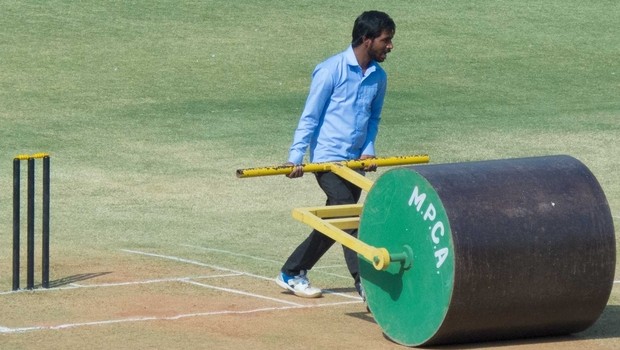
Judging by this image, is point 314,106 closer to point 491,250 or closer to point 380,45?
point 380,45

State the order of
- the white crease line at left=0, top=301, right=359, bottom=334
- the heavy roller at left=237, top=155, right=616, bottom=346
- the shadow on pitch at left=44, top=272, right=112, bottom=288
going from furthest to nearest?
the shadow on pitch at left=44, top=272, right=112, bottom=288
the white crease line at left=0, top=301, right=359, bottom=334
the heavy roller at left=237, top=155, right=616, bottom=346

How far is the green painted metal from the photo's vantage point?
9562 mm

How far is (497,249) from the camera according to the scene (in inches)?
373

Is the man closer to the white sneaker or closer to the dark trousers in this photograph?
the dark trousers

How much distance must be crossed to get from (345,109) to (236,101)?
11.5 metres

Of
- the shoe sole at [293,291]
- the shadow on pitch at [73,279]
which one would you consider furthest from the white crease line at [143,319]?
the shadow on pitch at [73,279]

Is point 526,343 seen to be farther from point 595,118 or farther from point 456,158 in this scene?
point 595,118

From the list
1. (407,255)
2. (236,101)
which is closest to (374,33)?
(407,255)

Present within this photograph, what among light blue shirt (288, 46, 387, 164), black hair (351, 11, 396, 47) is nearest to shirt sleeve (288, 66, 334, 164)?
light blue shirt (288, 46, 387, 164)

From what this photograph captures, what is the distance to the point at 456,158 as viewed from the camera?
1934 cm

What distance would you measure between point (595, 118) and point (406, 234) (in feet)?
42.2

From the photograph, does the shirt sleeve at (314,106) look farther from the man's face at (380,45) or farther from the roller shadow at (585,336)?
the roller shadow at (585,336)

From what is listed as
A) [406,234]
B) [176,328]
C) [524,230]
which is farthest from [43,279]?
[524,230]

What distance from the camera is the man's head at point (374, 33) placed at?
11.2 meters
